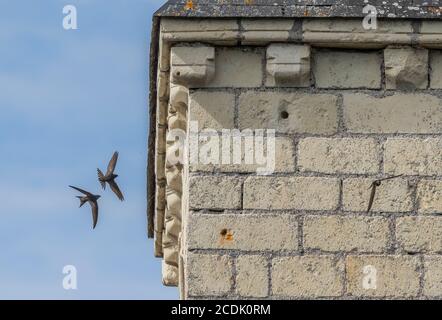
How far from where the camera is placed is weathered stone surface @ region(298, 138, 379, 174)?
50.5ft

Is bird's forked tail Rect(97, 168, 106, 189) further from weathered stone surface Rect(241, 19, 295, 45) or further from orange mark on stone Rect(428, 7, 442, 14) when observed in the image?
orange mark on stone Rect(428, 7, 442, 14)

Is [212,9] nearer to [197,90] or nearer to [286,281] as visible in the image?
[197,90]

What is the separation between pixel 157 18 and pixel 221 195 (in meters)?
1.13

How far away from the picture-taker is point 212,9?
50.8ft

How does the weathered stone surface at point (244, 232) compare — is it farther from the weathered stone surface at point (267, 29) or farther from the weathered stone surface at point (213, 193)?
the weathered stone surface at point (267, 29)

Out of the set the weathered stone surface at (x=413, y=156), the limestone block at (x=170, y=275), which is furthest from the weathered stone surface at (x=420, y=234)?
the limestone block at (x=170, y=275)

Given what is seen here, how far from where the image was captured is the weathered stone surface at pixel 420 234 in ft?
50.3

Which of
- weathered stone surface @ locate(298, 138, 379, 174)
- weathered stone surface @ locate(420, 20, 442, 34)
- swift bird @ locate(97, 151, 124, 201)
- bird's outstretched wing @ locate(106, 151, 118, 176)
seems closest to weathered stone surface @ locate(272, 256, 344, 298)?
weathered stone surface @ locate(298, 138, 379, 174)

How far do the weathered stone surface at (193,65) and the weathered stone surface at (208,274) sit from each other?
3.38ft

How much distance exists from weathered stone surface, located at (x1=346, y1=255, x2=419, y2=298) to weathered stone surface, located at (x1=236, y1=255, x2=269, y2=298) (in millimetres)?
486

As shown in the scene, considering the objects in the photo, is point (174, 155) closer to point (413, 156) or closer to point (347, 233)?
point (347, 233)

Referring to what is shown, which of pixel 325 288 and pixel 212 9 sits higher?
pixel 212 9
